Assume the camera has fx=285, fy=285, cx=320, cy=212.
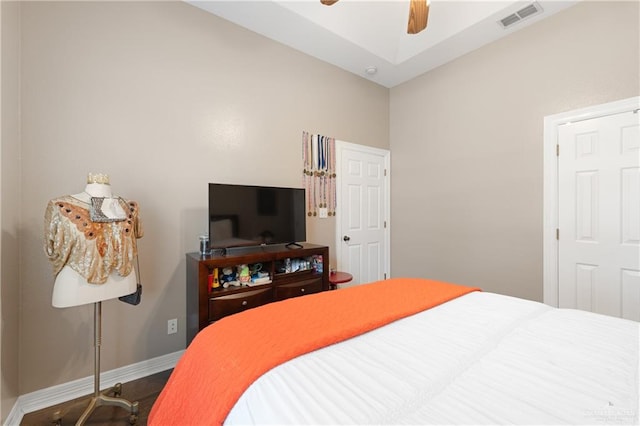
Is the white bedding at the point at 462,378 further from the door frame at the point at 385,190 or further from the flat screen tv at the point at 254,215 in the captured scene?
the door frame at the point at 385,190

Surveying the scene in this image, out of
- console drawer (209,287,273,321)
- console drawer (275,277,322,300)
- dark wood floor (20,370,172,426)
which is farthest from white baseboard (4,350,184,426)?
console drawer (275,277,322,300)

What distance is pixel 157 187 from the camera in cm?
227

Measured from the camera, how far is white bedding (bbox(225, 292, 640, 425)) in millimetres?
719

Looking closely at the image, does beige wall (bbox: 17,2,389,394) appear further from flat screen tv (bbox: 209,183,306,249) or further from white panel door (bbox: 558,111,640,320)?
white panel door (bbox: 558,111,640,320)

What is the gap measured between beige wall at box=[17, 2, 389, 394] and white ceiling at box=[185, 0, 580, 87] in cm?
21

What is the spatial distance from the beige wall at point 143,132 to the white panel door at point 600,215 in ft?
8.36

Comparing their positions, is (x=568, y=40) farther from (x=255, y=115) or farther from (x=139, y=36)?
(x=139, y=36)

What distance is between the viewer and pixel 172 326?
7.73 feet

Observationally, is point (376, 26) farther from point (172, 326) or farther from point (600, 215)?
point (172, 326)

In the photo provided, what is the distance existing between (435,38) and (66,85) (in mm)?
3280

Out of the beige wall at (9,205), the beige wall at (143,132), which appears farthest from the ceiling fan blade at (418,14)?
the beige wall at (9,205)

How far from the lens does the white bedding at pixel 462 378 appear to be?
28.3 inches

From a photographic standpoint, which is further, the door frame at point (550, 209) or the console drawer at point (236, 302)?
the door frame at point (550, 209)

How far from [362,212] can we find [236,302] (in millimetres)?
2060
